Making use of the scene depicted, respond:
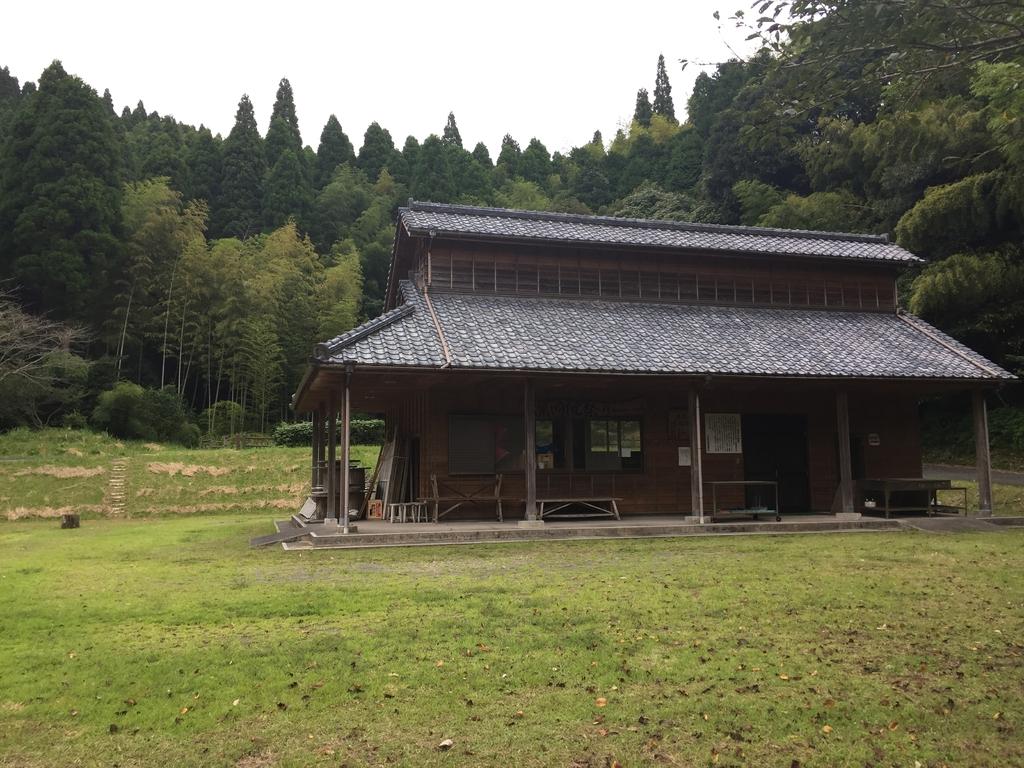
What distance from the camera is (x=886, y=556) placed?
31.8 feet

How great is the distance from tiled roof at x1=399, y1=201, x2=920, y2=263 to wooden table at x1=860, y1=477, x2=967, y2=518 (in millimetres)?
5295

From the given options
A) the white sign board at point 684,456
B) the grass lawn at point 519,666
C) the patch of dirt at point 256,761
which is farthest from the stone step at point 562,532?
the patch of dirt at point 256,761

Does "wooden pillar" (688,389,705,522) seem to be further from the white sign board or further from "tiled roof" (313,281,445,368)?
"tiled roof" (313,281,445,368)

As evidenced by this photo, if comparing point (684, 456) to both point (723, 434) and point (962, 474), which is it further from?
point (962, 474)

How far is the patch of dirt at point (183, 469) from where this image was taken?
23.3m

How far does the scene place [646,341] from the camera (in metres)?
14.0

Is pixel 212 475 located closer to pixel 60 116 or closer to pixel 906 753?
Answer: pixel 906 753

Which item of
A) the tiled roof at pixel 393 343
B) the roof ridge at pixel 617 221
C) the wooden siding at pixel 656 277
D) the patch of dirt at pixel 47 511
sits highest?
the roof ridge at pixel 617 221

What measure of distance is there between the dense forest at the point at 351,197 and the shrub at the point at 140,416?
0.10 meters

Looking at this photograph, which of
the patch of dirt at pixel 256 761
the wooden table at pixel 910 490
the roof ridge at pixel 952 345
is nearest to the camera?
the patch of dirt at pixel 256 761

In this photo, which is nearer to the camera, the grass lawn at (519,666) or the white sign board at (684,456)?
the grass lawn at (519,666)

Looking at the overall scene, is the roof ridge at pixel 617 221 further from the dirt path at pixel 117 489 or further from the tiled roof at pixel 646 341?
the dirt path at pixel 117 489

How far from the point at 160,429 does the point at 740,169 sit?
3332 cm

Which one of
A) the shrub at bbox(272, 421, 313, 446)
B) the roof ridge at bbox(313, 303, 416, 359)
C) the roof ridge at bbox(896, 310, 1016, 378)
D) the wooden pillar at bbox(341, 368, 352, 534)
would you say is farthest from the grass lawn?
the shrub at bbox(272, 421, 313, 446)
